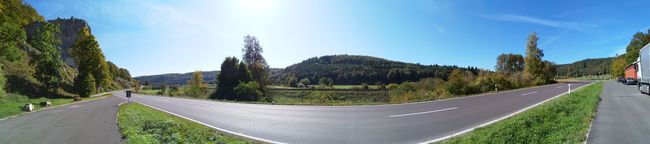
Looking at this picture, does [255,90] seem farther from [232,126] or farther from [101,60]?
[232,126]

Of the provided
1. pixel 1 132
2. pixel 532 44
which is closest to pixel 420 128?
pixel 1 132

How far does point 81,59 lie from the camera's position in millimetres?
46656

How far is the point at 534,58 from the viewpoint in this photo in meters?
49.7

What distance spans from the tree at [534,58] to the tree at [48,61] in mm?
63443

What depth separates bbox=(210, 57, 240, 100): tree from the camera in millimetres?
45312

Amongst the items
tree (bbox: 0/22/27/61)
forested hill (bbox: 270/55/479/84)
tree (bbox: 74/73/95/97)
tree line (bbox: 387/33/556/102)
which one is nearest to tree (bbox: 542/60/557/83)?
tree line (bbox: 387/33/556/102)

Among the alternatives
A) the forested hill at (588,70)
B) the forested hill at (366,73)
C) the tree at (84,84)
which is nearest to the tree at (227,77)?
the tree at (84,84)

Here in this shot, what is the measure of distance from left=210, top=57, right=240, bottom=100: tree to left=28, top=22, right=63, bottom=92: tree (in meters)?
17.5

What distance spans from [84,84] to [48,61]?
517 centimetres

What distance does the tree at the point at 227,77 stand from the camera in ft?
149

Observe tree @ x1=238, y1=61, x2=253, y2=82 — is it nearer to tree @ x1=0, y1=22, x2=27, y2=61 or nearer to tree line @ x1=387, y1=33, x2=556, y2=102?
tree line @ x1=387, y1=33, x2=556, y2=102

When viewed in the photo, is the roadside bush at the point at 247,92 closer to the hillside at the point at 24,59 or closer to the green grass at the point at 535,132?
the hillside at the point at 24,59

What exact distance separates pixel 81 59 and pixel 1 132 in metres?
44.7

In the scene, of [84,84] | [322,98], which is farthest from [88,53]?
[322,98]
